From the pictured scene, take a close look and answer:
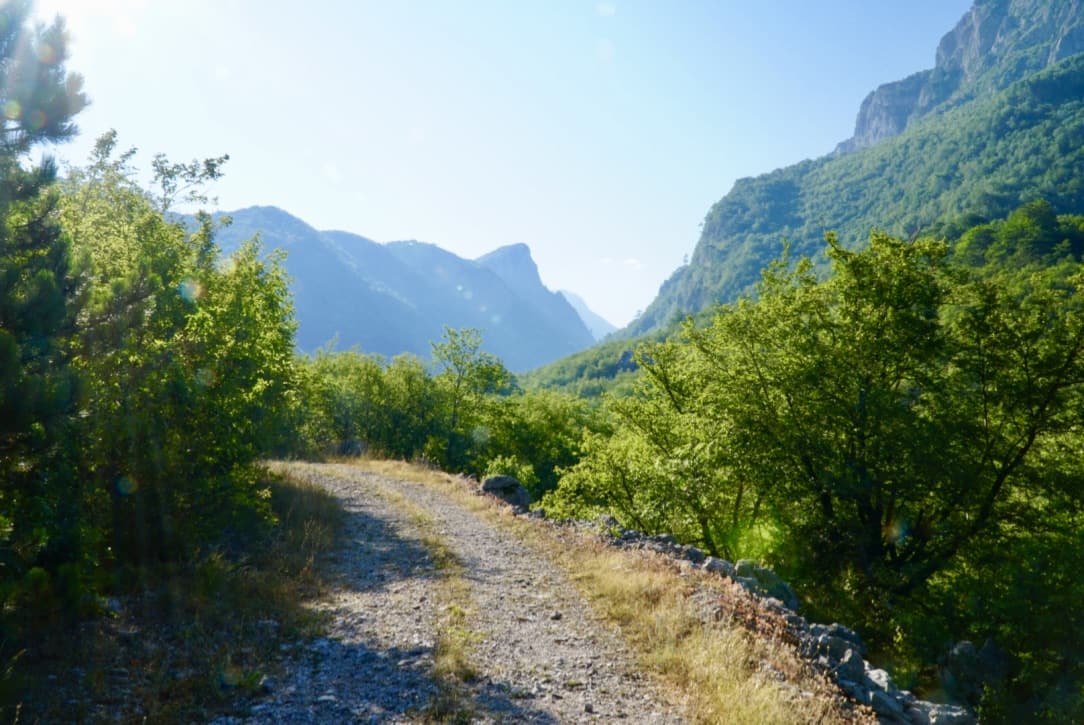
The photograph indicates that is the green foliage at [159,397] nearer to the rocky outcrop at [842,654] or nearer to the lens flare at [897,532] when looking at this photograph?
the rocky outcrop at [842,654]

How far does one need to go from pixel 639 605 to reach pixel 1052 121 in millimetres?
266024

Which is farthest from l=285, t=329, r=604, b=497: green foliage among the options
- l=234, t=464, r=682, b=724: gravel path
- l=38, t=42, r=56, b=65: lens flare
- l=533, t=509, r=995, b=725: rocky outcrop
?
l=38, t=42, r=56, b=65: lens flare

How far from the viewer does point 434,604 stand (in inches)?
400

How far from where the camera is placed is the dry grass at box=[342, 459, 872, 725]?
683 cm

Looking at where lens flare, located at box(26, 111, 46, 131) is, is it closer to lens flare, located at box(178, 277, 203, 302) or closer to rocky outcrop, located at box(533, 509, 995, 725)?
lens flare, located at box(178, 277, 203, 302)

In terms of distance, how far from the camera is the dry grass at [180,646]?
6.02 m

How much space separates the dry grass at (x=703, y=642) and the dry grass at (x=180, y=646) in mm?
5400

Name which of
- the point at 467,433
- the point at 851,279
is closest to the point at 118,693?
the point at 851,279

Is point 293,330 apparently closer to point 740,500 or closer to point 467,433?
point 740,500

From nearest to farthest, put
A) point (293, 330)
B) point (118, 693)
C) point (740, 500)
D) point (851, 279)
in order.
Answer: point (118, 693), point (851, 279), point (740, 500), point (293, 330)

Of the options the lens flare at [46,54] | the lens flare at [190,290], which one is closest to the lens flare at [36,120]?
the lens flare at [46,54]

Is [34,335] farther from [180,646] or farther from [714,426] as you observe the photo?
[714,426]

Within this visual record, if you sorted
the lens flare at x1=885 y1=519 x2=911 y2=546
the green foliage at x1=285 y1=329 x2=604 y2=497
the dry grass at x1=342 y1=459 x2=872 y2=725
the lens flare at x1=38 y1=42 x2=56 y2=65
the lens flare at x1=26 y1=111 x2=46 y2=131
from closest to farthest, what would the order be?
the dry grass at x1=342 y1=459 x2=872 y2=725
the lens flare at x1=26 y1=111 x2=46 y2=131
the lens flare at x1=38 y1=42 x2=56 y2=65
the lens flare at x1=885 y1=519 x2=911 y2=546
the green foliage at x1=285 y1=329 x2=604 y2=497

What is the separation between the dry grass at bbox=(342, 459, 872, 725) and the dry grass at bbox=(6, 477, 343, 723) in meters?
5.40
